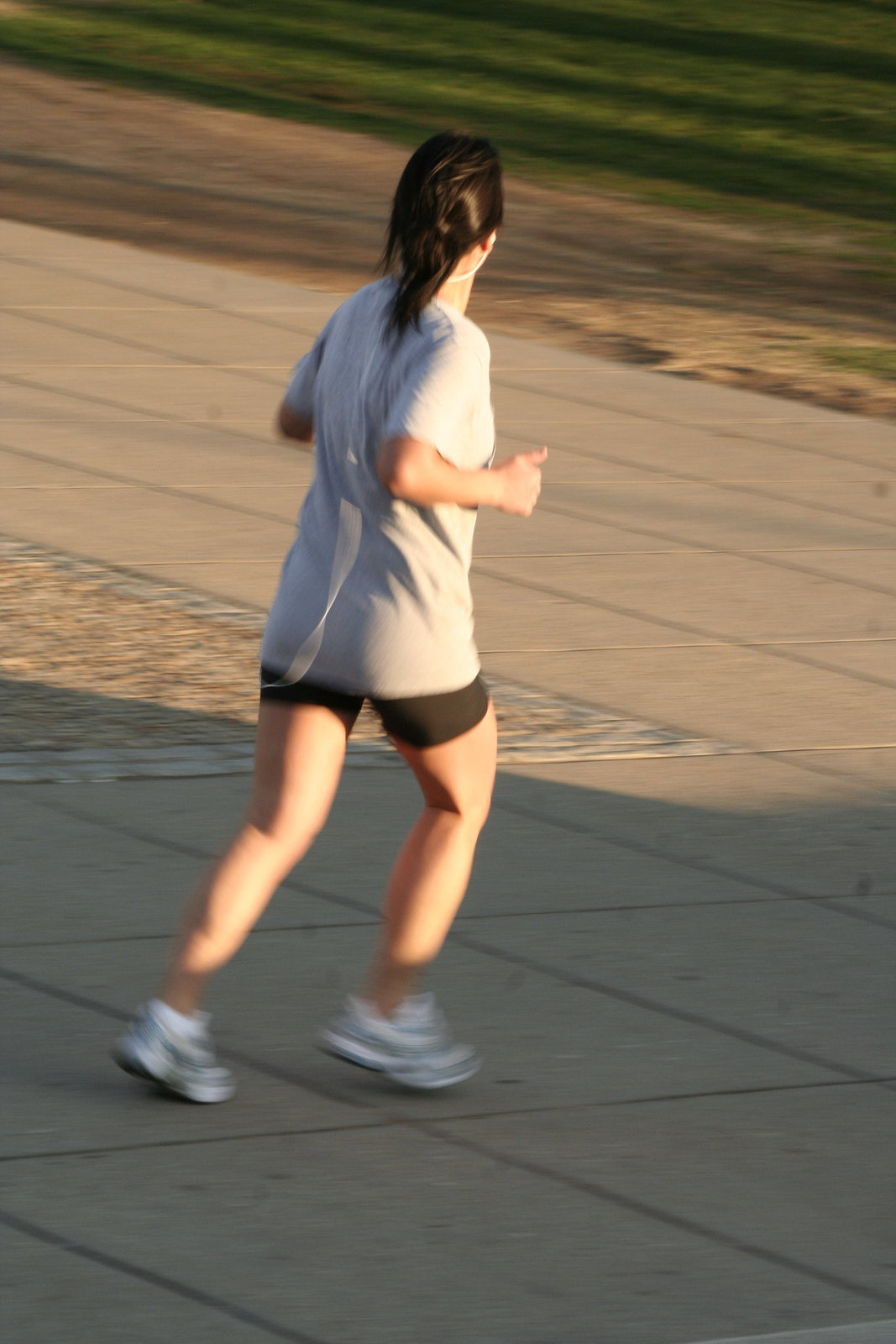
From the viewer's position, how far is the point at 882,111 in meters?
26.7

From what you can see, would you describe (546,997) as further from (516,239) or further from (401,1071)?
(516,239)

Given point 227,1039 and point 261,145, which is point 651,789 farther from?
point 261,145

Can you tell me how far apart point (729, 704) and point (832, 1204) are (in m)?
3.27

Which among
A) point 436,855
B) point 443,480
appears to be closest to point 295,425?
point 443,480

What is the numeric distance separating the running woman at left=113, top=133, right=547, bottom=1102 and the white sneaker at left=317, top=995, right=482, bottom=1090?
6.9 inches

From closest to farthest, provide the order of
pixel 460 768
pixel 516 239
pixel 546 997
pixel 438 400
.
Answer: pixel 438 400 → pixel 460 768 → pixel 546 997 → pixel 516 239

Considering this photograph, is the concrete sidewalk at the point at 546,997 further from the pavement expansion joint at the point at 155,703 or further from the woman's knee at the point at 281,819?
the woman's knee at the point at 281,819

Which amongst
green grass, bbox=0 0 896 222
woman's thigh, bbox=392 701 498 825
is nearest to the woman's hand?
woman's thigh, bbox=392 701 498 825

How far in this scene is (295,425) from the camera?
163 inches

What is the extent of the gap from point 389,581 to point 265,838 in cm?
52

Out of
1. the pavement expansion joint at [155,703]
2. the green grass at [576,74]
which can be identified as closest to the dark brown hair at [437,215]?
the pavement expansion joint at [155,703]

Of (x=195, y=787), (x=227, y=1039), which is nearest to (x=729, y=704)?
(x=195, y=787)

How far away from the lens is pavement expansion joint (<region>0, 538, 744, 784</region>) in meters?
6.28

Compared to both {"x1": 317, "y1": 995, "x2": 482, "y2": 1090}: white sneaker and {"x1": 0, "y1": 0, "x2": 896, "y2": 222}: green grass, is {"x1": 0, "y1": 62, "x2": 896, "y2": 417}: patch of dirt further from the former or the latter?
{"x1": 317, "y1": 995, "x2": 482, "y2": 1090}: white sneaker
